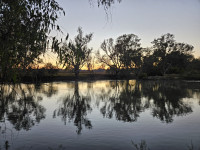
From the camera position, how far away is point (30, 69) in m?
5.24

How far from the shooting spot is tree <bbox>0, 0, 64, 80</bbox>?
15.2 ft

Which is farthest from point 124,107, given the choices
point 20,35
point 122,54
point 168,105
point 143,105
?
point 122,54

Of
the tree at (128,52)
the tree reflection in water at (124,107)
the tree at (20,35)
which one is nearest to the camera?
the tree at (20,35)

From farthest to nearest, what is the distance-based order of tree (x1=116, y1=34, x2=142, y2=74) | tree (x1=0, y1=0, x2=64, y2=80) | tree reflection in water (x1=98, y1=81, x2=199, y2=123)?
tree (x1=116, y1=34, x2=142, y2=74) < tree reflection in water (x1=98, y1=81, x2=199, y2=123) < tree (x1=0, y1=0, x2=64, y2=80)

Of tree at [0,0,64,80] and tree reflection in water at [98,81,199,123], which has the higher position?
tree at [0,0,64,80]

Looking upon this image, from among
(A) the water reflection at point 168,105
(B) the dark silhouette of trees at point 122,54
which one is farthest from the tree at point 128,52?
(A) the water reflection at point 168,105

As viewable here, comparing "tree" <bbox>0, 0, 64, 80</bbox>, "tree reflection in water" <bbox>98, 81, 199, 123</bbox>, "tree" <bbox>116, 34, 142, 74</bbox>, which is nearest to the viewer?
"tree" <bbox>0, 0, 64, 80</bbox>

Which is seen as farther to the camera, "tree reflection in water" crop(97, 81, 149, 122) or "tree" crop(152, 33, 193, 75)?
"tree" crop(152, 33, 193, 75)

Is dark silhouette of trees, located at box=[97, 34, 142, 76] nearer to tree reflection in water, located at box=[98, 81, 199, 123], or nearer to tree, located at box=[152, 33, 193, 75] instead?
tree, located at box=[152, 33, 193, 75]

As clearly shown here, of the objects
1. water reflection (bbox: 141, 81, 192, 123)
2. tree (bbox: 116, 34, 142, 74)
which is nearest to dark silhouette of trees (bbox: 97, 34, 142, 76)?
tree (bbox: 116, 34, 142, 74)

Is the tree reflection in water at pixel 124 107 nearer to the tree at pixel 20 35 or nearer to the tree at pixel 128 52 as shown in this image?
the tree at pixel 20 35

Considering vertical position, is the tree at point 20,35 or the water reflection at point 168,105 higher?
the tree at point 20,35

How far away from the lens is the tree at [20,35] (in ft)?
15.2

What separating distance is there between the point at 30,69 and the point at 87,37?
65.8 metres
